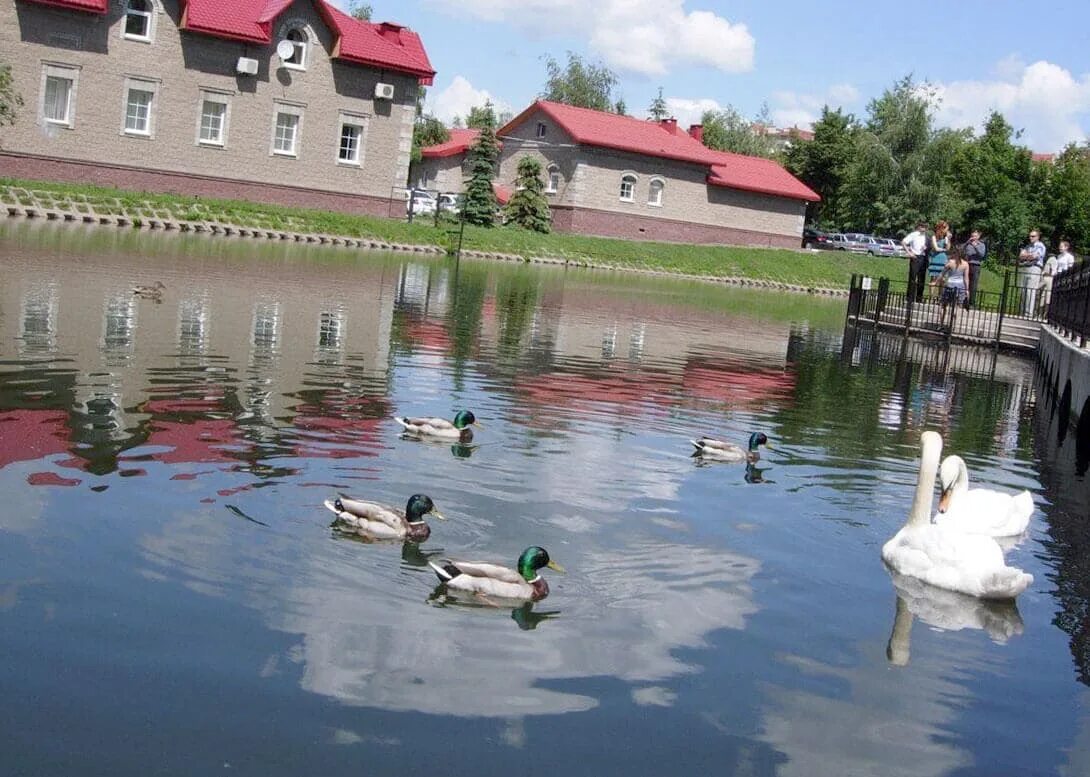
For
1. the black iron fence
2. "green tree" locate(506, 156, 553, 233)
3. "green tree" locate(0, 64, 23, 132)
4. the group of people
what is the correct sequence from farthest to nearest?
"green tree" locate(506, 156, 553, 233)
"green tree" locate(0, 64, 23, 132)
the group of people
the black iron fence

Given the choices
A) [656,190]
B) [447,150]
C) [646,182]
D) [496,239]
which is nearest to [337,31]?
[496,239]

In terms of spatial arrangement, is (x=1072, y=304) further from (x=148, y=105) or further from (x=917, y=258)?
(x=148, y=105)

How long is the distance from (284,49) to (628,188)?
70.5ft

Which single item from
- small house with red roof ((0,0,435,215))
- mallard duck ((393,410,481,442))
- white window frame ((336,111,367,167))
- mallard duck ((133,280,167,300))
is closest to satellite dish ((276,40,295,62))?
small house with red roof ((0,0,435,215))

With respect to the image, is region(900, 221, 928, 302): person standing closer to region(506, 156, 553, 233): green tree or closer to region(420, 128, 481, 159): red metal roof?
region(506, 156, 553, 233): green tree

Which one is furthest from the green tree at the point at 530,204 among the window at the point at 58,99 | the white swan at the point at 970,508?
the white swan at the point at 970,508

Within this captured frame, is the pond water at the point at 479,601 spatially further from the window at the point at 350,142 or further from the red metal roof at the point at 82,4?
the window at the point at 350,142

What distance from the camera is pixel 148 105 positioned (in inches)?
2060

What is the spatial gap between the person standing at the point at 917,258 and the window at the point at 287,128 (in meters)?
27.4

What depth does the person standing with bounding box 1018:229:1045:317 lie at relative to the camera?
3547cm

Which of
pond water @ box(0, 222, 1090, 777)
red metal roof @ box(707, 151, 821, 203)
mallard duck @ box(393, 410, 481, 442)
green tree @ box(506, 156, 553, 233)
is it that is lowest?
pond water @ box(0, 222, 1090, 777)

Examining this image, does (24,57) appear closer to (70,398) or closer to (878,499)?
(70,398)

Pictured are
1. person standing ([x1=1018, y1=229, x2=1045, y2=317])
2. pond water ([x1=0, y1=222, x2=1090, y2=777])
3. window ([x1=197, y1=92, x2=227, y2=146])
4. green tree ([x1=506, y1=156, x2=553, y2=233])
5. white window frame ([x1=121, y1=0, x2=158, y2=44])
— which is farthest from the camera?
green tree ([x1=506, y1=156, x2=553, y2=233])

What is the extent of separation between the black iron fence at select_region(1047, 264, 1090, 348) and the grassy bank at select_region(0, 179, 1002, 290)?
27.9m
